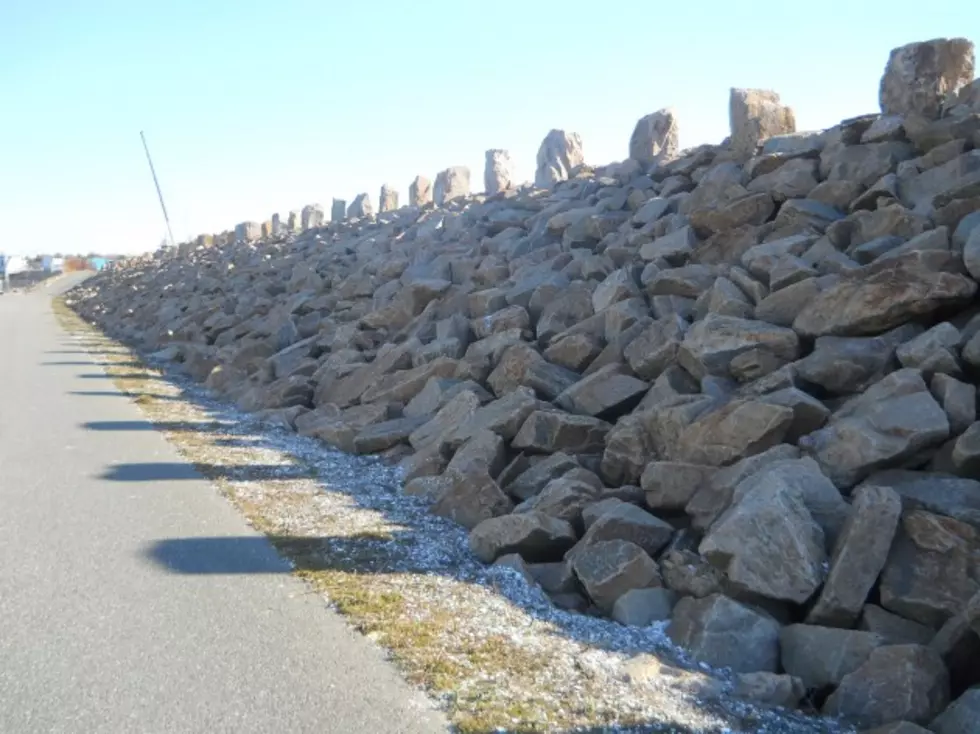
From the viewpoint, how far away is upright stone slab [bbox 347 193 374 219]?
2633cm

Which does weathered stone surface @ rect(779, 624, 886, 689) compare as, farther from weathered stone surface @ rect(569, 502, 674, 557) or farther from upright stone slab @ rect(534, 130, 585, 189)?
upright stone slab @ rect(534, 130, 585, 189)

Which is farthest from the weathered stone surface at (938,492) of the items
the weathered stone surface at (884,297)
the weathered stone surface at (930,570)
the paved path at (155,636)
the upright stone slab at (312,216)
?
the upright stone slab at (312,216)

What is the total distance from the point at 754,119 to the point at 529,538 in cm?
788

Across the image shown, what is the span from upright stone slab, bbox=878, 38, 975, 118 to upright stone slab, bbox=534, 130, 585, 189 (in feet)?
26.8

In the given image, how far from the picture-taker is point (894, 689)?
442 cm

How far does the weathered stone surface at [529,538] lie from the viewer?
20.9 feet

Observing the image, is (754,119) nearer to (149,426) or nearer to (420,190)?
(149,426)

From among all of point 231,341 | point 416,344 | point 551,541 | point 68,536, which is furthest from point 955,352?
point 231,341

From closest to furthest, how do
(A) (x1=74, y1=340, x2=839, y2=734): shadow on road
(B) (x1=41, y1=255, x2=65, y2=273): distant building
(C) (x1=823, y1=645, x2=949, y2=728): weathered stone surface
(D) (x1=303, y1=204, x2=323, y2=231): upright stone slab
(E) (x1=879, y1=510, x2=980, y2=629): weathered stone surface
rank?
(C) (x1=823, y1=645, x2=949, y2=728): weathered stone surface
(A) (x1=74, y1=340, x2=839, y2=734): shadow on road
(E) (x1=879, y1=510, x2=980, y2=629): weathered stone surface
(D) (x1=303, y1=204, x2=323, y2=231): upright stone slab
(B) (x1=41, y1=255, x2=65, y2=273): distant building

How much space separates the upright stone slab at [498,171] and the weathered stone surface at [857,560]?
16.4 meters

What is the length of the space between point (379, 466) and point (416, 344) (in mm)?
2937

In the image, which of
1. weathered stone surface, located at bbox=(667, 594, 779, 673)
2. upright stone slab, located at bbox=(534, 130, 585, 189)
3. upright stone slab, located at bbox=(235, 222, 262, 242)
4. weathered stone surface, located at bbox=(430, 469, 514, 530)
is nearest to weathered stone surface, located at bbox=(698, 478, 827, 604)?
weathered stone surface, located at bbox=(667, 594, 779, 673)

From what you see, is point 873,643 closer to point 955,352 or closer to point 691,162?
point 955,352

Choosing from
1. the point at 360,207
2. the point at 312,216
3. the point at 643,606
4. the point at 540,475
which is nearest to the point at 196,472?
the point at 540,475
